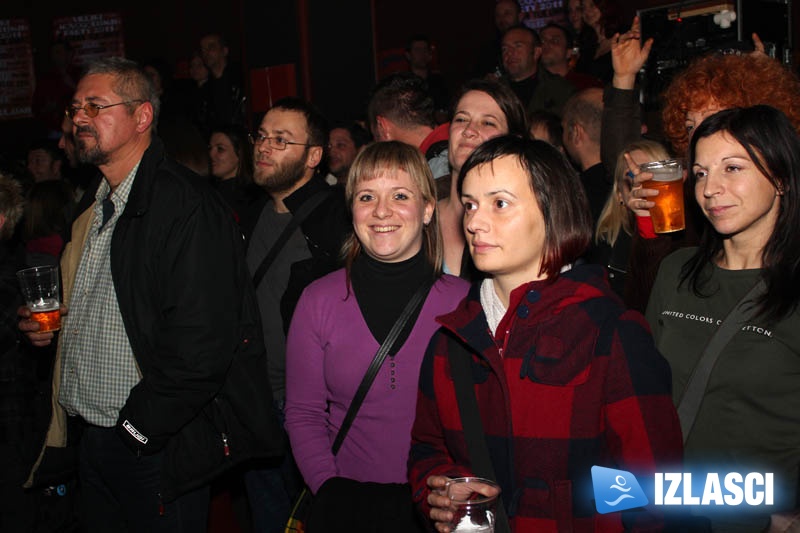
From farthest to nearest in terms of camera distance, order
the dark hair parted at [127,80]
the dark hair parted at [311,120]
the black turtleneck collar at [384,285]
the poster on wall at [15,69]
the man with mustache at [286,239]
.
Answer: the poster on wall at [15,69] < the dark hair parted at [311,120] < the man with mustache at [286,239] < the dark hair parted at [127,80] < the black turtleneck collar at [384,285]

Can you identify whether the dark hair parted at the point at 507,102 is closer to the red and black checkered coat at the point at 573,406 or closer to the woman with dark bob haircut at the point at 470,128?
the woman with dark bob haircut at the point at 470,128

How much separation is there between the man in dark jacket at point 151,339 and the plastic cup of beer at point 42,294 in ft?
0.18

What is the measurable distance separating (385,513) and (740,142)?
1.44m

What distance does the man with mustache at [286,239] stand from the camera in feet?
10.6

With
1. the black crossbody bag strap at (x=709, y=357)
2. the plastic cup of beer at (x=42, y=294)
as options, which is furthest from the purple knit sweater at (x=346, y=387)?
the plastic cup of beer at (x=42, y=294)

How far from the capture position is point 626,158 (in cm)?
290

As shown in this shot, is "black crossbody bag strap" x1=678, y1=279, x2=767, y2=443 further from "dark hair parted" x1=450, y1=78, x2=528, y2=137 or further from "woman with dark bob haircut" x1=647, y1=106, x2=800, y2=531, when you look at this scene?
"dark hair parted" x1=450, y1=78, x2=528, y2=137

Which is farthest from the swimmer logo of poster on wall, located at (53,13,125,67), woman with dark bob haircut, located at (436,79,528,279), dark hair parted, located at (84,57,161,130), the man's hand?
poster on wall, located at (53,13,125,67)

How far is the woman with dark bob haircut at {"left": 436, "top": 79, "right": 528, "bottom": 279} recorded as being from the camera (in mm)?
3031

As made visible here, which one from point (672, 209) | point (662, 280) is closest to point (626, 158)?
point (672, 209)

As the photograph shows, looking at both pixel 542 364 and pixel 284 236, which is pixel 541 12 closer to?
pixel 284 236

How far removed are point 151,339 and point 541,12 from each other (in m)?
8.26

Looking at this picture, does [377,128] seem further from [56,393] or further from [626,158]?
[56,393]

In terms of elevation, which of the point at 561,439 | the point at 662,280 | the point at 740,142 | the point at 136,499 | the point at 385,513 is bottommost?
the point at 136,499
